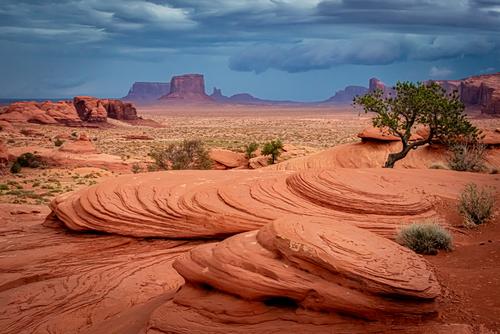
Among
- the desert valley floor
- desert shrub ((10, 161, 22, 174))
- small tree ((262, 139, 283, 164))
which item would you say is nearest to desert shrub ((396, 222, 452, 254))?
the desert valley floor

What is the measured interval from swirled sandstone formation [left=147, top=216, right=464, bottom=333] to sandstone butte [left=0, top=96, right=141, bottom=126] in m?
75.9

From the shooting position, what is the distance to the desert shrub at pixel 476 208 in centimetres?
1154

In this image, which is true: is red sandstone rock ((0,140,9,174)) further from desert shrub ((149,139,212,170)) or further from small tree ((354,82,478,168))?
small tree ((354,82,478,168))

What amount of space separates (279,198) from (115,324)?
550cm

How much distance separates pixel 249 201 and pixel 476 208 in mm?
5229

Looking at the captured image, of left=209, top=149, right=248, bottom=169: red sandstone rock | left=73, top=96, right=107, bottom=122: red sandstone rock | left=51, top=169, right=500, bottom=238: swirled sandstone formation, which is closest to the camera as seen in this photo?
left=51, top=169, right=500, bottom=238: swirled sandstone formation

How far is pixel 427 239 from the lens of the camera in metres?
10.0

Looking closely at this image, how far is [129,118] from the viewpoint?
101 meters

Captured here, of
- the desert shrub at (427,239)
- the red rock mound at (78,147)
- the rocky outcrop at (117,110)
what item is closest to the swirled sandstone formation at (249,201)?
the desert shrub at (427,239)

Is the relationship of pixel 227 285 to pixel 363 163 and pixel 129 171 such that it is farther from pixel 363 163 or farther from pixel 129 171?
pixel 129 171

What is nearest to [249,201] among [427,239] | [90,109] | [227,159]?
[427,239]

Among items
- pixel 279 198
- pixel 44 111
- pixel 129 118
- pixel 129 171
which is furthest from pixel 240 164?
pixel 129 118

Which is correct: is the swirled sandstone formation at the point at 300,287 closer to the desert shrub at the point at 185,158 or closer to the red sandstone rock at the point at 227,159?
the desert shrub at the point at 185,158

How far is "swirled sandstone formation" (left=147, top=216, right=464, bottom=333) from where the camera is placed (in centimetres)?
667
